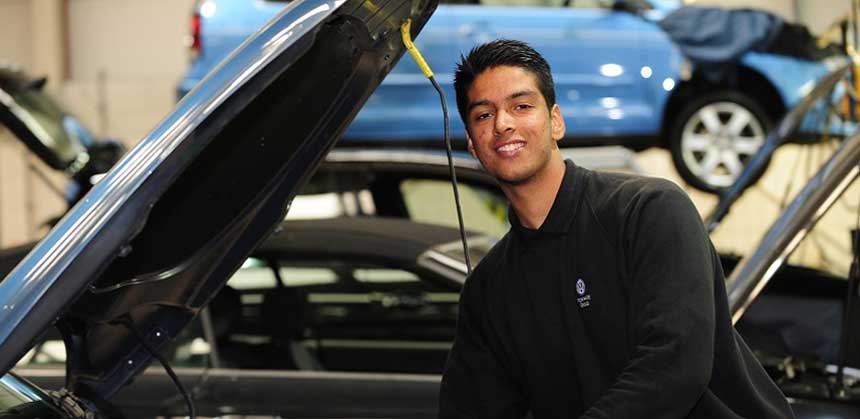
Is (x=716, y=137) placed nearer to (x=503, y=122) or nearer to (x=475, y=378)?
(x=475, y=378)

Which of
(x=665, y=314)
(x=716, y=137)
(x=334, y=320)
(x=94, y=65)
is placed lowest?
(x=334, y=320)

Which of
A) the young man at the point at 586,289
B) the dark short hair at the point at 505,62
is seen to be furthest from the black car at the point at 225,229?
the young man at the point at 586,289

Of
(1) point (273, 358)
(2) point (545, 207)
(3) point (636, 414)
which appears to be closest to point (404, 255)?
(1) point (273, 358)

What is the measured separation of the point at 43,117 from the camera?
559 centimetres

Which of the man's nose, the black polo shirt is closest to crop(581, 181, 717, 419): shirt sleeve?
the black polo shirt

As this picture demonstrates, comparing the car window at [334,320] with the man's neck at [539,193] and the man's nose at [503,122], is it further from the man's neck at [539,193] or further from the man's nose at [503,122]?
the man's nose at [503,122]

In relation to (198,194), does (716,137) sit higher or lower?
lower

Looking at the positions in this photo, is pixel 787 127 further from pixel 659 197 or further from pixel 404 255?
pixel 659 197

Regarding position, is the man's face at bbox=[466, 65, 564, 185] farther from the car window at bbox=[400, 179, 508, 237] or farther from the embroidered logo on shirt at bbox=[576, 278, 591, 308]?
the car window at bbox=[400, 179, 508, 237]

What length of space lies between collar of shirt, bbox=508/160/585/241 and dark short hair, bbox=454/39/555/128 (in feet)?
0.40

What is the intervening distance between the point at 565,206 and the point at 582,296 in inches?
5.8

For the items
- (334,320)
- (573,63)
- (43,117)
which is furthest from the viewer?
(573,63)

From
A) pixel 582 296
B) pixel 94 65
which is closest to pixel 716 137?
pixel 582 296

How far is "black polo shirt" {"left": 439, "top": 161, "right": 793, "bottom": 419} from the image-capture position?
173 centimetres
